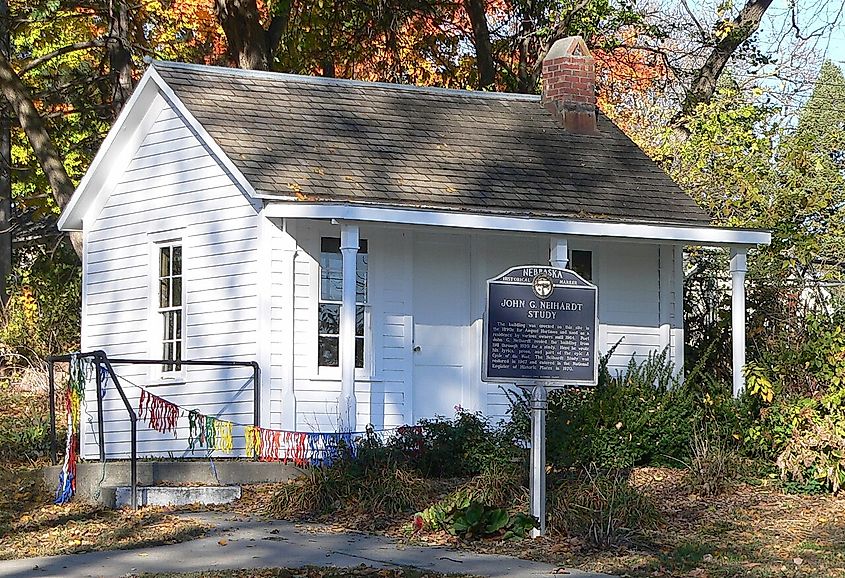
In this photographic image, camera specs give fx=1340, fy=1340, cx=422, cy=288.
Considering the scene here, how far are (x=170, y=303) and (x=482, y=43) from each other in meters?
10.3

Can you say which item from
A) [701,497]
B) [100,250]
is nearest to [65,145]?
[100,250]

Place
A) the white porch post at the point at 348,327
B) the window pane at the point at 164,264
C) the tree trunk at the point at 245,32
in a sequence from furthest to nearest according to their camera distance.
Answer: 1. the tree trunk at the point at 245,32
2. the window pane at the point at 164,264
3. the white porch post at the point at 348,327

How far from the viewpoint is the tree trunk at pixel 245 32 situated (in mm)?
23969

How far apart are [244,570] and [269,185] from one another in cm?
643

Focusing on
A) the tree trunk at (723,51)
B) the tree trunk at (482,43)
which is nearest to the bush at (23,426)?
the tree trunk at (482,43)

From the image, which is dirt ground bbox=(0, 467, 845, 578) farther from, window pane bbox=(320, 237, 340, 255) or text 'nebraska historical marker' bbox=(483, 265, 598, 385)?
window pane bbox=(320, 237, 340, 255)

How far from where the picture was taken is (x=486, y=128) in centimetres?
1859

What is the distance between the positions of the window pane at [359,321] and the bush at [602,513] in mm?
4706

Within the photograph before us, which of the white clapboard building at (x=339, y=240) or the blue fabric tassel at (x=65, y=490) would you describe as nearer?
the blue fabric tassel at (x=65, y=490)

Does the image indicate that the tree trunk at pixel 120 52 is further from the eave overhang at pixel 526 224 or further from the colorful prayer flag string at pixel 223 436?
the colorful prayer flag string at pixel 223 436

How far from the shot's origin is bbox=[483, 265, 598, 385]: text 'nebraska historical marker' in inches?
453

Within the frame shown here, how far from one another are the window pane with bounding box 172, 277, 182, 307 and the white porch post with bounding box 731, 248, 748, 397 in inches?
276

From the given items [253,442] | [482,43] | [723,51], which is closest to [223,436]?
[253,442]

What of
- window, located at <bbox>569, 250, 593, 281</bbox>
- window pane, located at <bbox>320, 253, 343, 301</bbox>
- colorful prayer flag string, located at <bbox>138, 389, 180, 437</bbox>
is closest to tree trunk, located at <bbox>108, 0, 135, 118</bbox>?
window pane, located at <bbox>320, 253, 343, 301</bbox>
